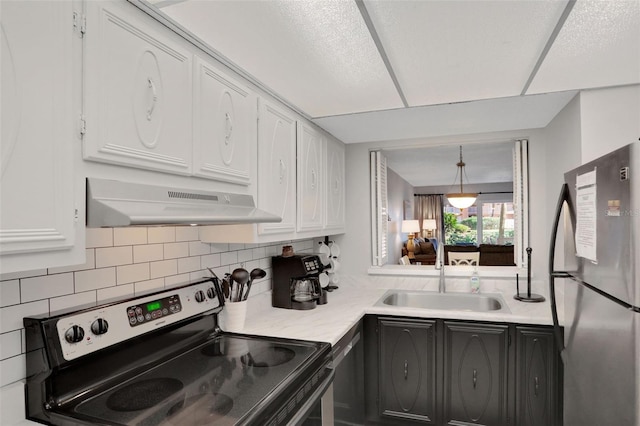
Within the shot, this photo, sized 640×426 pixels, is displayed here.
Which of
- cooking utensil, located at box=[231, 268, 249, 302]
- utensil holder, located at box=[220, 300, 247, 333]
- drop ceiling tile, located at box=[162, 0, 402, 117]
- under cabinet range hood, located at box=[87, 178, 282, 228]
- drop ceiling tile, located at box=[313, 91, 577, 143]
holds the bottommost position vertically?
utensil holder, located at box=[220, 300, 247, 333]

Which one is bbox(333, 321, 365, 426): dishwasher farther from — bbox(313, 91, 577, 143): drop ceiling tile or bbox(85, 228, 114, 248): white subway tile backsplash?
bbox(313, 91, 577, 143): drop ceiling tile

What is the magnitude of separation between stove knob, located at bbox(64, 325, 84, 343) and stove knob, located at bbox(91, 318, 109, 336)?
42 mm

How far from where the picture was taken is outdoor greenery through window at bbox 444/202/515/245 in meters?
9.98

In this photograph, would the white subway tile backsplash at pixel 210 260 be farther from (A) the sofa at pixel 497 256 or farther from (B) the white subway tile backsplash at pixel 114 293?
(A) the sofa at pixel 497 256

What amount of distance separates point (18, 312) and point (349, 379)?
1.70m

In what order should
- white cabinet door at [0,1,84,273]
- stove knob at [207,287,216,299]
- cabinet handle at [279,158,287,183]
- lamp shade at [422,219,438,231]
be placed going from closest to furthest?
white cabinet door at [0,1,84,273]
stove knob at [207,287,216,299]
cabinet handle at [279,158,287,183]
lamp shade at [422,219,438,231]

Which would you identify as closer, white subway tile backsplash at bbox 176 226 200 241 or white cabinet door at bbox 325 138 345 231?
white subway tile backsplash at bbox 176 226 200 241

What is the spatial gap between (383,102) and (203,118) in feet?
3.60

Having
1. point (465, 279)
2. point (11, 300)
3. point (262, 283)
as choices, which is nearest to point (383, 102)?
point (262, 283)

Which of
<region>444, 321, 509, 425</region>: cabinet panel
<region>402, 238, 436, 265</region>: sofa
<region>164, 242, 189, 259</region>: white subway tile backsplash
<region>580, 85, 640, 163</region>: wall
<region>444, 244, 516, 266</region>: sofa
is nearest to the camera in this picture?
<region>164, 242, 189, 259</region>: white subway tile backsplash

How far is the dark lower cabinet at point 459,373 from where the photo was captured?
2199 millimetres

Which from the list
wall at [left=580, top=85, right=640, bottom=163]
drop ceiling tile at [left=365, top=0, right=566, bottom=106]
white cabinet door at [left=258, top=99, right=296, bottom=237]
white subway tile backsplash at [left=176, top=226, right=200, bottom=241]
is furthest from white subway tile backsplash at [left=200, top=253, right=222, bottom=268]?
wall at [left=580, top=85, right=640, bottom=163]

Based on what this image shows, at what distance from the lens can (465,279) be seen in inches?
117

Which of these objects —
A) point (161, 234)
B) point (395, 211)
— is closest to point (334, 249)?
point (161, 234)
